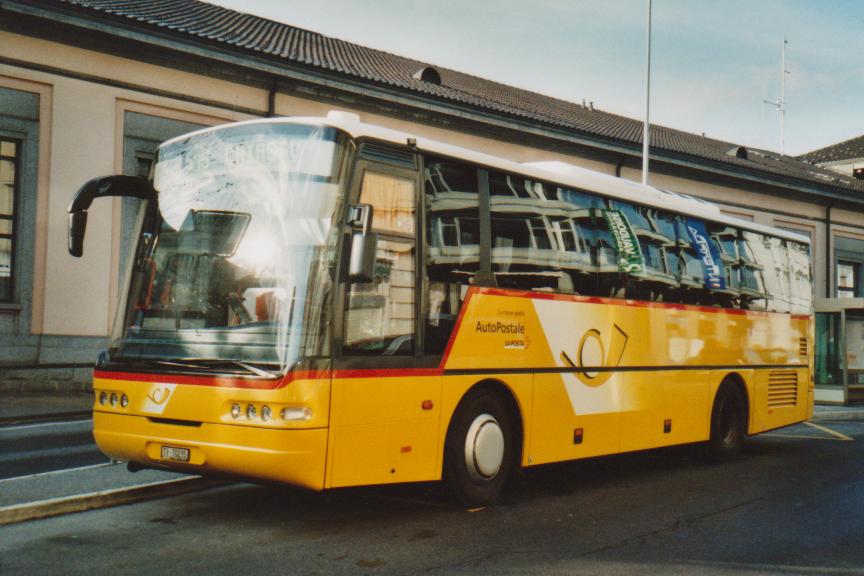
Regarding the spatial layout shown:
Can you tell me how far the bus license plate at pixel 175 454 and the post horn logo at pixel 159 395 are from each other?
13.4 inches

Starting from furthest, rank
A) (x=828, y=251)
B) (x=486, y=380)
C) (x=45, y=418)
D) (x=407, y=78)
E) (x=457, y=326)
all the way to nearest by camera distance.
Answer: (x=828, y=251)
(x=407, y=78)
(x=45, y=418)
(x=486, y=380)
(x=457, y=326)

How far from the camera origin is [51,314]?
18578mm

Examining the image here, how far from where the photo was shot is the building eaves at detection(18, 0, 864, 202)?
69.0 ft

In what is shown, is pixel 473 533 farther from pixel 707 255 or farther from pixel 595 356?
pixel 707 255

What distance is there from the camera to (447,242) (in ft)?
26.8

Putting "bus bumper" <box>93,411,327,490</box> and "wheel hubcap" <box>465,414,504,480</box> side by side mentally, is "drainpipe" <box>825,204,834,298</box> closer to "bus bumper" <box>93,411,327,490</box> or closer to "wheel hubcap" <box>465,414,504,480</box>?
"wheel hubcap" <box>465,414,504,480</box>

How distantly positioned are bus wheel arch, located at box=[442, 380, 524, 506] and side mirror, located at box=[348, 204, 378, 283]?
176 centimetres

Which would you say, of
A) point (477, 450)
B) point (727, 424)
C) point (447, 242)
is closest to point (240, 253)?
point (447, 242)

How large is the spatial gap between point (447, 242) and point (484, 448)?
1779 millimetres

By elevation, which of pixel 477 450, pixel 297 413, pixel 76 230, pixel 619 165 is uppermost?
pixel 619 165

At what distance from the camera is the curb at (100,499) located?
23.6ft

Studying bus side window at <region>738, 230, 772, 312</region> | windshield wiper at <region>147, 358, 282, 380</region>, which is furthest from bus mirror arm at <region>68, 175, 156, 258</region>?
bus side window at <region>738, 230, 772, 312</region>

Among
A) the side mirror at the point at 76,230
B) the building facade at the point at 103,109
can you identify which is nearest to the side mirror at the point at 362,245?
the side mirror at the point at 76,230

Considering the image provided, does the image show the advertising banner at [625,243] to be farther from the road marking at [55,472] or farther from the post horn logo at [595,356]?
the road marking at [55,472]
